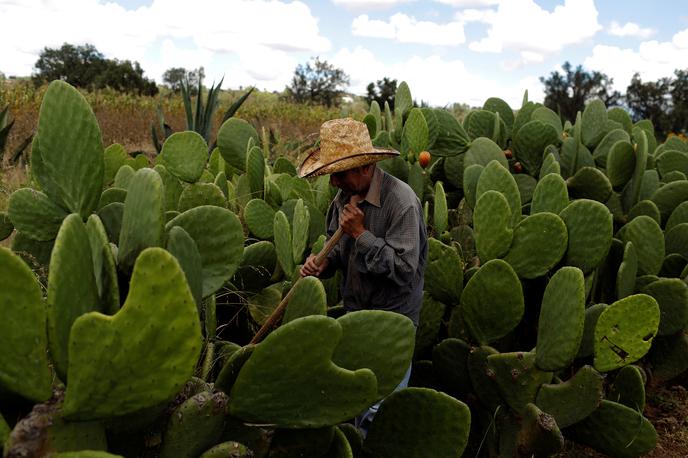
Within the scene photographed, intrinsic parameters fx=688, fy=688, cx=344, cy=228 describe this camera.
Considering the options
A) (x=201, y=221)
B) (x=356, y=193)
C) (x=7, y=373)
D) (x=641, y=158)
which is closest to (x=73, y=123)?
(x=201, y=221)

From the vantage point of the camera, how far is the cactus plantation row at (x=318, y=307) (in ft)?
3.39

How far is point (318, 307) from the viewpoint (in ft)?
5.31

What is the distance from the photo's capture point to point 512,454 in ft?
8.45

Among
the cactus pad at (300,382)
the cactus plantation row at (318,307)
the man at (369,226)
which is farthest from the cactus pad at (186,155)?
the cactus pad at (300,382)

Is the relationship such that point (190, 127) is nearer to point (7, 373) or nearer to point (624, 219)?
point (624, 219)

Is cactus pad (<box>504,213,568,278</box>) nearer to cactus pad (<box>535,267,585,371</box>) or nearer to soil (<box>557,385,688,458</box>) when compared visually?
cactus pad (<box>535,267,585,371</box>)

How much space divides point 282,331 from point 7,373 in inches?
17.8

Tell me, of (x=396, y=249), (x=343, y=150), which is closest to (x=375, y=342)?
(x=396, y=249)

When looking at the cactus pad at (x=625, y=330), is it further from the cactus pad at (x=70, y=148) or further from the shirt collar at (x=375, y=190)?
the cactus pad at (x=70, y=148)

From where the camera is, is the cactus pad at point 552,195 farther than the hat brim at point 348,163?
Yes

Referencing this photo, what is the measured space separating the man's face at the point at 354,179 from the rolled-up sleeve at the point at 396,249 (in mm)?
152

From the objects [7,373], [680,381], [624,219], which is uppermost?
[7,373]

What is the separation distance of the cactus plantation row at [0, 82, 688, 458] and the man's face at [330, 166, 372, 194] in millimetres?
342

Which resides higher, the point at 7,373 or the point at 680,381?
the point at 7,373
